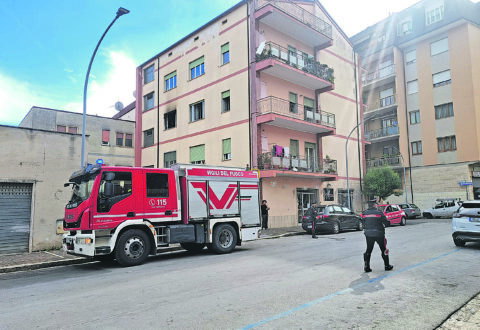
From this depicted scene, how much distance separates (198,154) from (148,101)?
31.9ft

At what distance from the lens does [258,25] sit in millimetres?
22172

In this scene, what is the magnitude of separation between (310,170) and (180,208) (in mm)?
14552

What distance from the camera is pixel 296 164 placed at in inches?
878

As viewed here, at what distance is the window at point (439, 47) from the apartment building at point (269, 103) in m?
9.98

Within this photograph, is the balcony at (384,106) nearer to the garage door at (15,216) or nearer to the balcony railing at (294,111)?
the balcony railing at (294,111)

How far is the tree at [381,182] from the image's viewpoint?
28.3 metres

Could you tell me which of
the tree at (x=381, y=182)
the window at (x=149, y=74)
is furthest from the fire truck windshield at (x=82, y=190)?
the tree at (x=381, y=182)

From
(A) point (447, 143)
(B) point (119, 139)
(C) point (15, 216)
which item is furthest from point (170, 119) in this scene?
(A) point (447, 143)

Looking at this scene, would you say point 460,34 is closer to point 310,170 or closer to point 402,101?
point 402,101

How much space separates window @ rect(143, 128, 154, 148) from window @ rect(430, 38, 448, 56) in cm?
2802

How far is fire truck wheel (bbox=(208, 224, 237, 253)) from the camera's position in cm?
1103

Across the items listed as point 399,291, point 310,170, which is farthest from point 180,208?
point 310,170

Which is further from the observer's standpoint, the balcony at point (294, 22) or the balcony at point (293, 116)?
the balcony at point (294, 22)

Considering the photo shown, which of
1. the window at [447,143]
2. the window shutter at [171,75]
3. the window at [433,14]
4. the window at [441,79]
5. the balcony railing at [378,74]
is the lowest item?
the window at [447,143]
